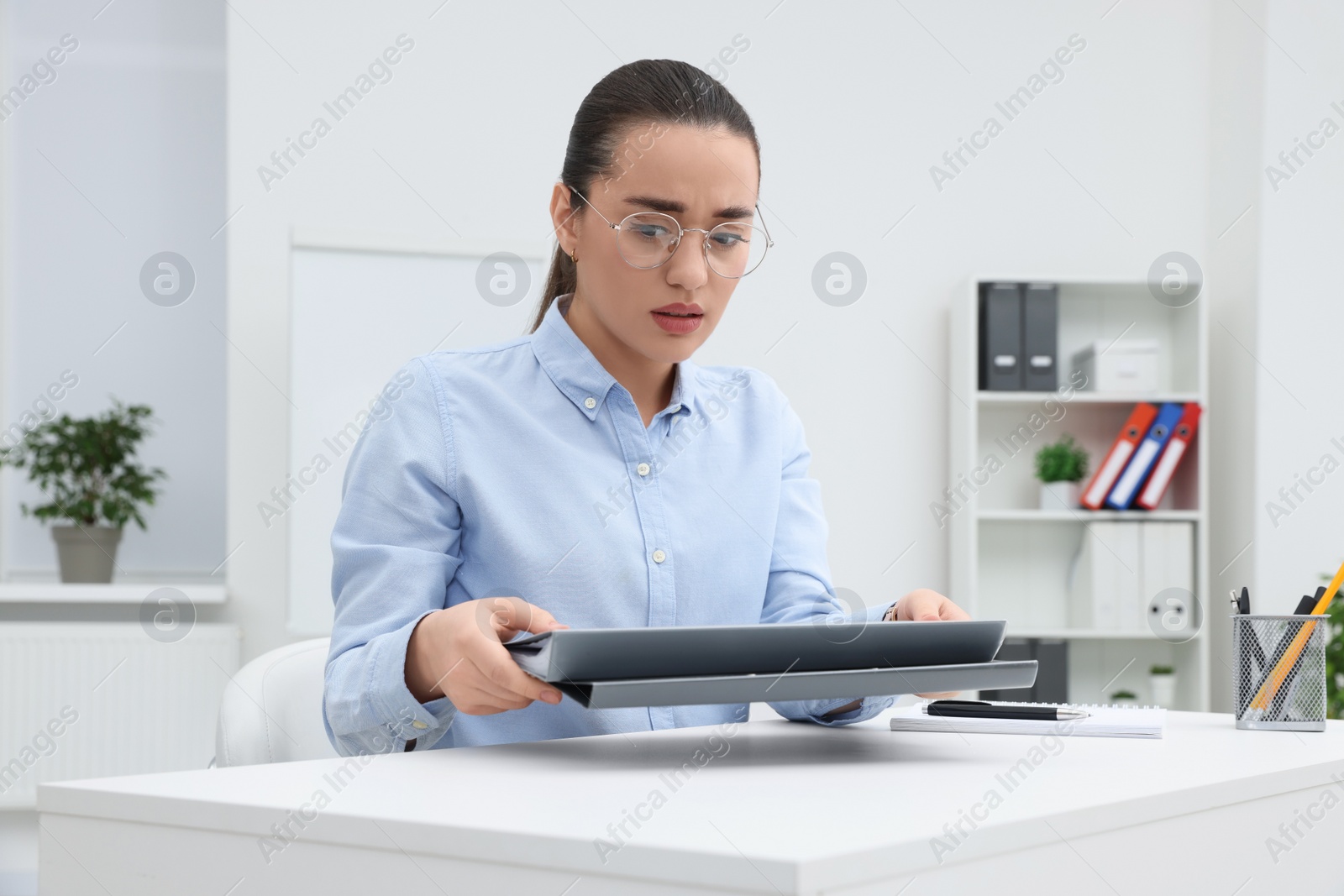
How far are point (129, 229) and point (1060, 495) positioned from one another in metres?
2.98

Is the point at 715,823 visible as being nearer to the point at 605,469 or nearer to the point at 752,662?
the point at 752,662

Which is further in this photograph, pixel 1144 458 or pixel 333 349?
pixel 1144 458

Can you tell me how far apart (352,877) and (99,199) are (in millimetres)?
3602

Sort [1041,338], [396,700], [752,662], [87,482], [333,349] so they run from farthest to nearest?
1. [1041,338]
2. [87,482]
3. [333,349]
4. [396,700]
5. [752,662]

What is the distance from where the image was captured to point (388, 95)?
3430 millimetres

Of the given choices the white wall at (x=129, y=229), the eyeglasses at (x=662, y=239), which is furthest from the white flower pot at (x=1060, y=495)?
the eyeglasses at (x=662, y=239)

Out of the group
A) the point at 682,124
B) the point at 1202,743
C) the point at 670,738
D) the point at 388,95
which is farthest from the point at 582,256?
the point at 388,95

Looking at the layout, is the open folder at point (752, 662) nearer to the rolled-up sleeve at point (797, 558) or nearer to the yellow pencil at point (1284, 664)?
the rolled-up sleeve at point (797, 558)

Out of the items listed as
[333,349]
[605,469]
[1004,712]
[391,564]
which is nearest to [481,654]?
[391,564]

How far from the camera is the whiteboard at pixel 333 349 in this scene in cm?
309

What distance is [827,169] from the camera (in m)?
3.69

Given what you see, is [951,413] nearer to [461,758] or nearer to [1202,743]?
[1202,743]

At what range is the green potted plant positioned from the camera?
10.7 feet

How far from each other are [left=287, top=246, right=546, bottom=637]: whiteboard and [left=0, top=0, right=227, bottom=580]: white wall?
66 cm
